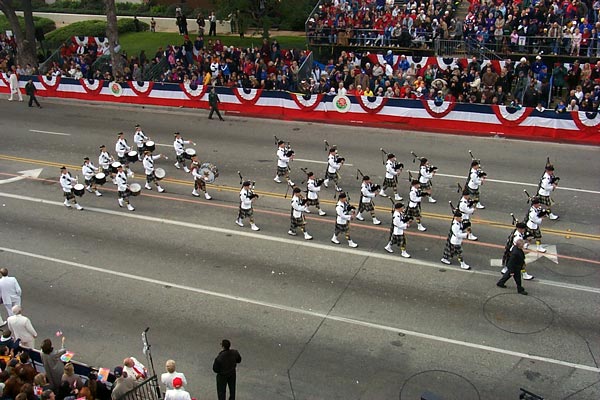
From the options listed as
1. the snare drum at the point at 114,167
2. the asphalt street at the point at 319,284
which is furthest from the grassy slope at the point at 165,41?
the snare drum at the point at 114,167

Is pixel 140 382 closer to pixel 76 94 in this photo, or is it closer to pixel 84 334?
pixel 84 334

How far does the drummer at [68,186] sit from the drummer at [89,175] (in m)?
0.72

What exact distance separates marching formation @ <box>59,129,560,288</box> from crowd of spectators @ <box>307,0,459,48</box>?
33.0ft

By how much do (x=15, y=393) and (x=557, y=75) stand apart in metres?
23.3

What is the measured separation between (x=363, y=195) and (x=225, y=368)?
8071mm

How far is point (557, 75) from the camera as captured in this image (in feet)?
84.0

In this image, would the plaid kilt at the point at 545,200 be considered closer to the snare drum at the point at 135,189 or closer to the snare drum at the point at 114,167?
the snare drum at the point at 135,189

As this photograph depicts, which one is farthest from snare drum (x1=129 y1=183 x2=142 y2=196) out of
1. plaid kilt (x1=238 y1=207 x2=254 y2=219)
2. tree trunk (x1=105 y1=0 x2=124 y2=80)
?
tree trunk (x1=105 y1=0 x2=124 y2=80)

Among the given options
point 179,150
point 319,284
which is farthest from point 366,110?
point 319,284

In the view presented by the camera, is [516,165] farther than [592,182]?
Yes

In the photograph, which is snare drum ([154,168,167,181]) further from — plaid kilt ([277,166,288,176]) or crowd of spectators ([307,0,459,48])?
crowd of spectators ([307,0,459,48])

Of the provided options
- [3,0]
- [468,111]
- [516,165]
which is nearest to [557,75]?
[468,111]

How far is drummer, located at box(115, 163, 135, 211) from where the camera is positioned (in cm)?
1883

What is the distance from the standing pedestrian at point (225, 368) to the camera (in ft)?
33.3
